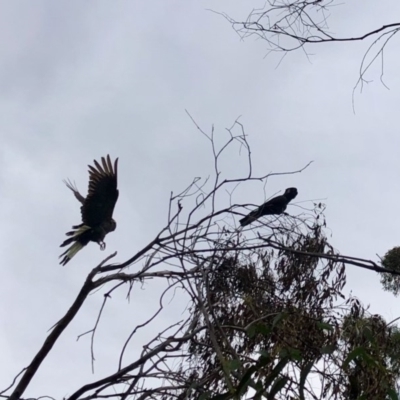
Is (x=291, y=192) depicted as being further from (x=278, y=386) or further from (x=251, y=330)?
(x=278, y=386)

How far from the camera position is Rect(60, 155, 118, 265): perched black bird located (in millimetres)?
6086

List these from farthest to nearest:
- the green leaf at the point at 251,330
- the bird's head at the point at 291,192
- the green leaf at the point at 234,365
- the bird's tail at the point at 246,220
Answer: the bird's head at the point at 291,192
the bird's tail at the point at 246,220
the green leaf at the point at 251,330
the green leaf at the point at 234,365

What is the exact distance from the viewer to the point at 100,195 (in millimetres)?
6176

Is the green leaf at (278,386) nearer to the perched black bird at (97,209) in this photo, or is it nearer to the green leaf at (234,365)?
the green leaf at (234,365)

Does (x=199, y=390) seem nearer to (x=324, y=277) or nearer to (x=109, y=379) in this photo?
(x=109, y=379)

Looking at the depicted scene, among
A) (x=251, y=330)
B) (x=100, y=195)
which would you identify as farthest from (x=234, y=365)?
(x=100, y=195)

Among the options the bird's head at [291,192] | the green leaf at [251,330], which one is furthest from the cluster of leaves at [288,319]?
the bird's head at [291,192]

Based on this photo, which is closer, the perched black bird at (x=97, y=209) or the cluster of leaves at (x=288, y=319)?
the cluster of leaves at (x=288, y=319)

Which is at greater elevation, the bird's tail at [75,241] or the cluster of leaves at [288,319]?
the bird's tail at [75,241]

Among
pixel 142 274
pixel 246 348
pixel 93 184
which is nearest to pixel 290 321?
pixel 246 348

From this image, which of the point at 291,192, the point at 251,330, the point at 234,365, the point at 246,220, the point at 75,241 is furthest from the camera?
the point at 75,241

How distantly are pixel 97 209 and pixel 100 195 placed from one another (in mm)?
206

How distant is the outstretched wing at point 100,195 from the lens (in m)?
6.07

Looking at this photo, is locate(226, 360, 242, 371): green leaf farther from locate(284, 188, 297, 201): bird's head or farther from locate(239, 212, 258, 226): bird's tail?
locate(284, 188, 297, 201): bird's head
